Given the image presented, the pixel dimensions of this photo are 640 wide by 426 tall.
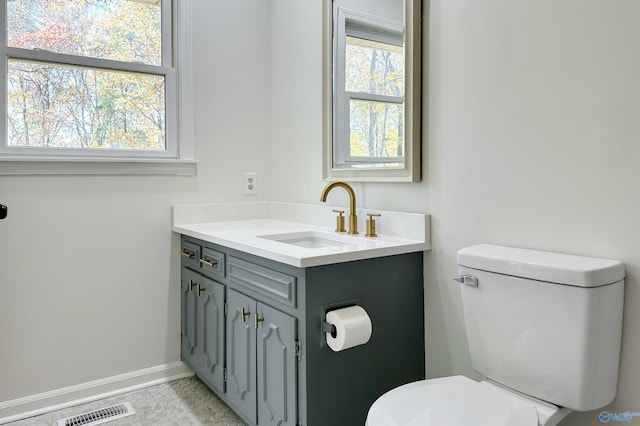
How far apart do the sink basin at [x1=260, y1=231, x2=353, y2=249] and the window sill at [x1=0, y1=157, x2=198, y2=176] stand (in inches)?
27.6

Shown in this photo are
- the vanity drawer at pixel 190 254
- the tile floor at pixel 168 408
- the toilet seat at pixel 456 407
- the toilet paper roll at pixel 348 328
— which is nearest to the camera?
the toilet seat at pixel 456 407

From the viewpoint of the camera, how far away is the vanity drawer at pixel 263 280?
1.53 m

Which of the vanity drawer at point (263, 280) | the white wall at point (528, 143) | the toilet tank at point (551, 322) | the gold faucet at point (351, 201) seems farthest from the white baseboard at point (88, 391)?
the toilet tank at point (551, 322)

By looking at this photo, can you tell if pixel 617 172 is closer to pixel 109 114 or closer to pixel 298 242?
pixel 298 242

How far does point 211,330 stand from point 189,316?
30 centimetres

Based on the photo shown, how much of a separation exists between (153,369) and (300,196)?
1.17 meters

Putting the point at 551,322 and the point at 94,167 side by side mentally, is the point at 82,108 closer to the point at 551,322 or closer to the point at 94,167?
the point at 94,167

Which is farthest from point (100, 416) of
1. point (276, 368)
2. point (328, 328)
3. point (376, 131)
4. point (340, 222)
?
point (376, 131)

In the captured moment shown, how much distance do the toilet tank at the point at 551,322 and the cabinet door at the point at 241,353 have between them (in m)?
0.85

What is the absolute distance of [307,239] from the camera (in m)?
2.13

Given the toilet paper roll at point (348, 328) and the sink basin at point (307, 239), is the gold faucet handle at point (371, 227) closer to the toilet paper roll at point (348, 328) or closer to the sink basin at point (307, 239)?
the sink basin at point (307, 239)

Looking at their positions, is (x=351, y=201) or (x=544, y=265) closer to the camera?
(x=544, y=265)

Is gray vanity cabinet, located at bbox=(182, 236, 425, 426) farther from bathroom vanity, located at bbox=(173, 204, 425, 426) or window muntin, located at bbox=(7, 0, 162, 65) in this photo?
window muntin, located at bbox=(7, 0, 162, 65)

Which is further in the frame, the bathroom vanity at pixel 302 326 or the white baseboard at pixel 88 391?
the white baseboard at pixel 88 391
